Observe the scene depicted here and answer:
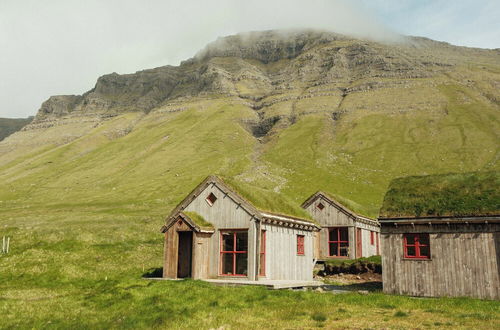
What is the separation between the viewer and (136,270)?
1377 inches

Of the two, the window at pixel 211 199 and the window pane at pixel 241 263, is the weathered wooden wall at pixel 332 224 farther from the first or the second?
the window at pixel 211 199

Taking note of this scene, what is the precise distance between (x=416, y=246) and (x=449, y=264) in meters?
2.15

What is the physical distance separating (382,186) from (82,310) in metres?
99.2

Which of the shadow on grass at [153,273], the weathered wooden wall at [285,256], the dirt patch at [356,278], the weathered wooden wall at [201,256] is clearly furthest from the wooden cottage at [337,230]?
the shadow on grass at [153,273]

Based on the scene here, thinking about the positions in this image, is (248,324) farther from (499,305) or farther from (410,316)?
(499,305)

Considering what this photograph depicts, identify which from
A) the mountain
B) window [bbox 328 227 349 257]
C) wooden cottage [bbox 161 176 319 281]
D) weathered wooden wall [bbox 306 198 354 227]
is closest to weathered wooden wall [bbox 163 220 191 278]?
wooden cottage [bbox 161 176 319 281]

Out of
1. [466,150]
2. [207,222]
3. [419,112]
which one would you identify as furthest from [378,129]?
[207,222]

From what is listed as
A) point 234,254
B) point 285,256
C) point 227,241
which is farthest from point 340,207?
point 234,254

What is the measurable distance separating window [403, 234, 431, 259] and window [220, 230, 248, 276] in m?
11.0

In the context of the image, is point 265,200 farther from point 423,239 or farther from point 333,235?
point 333,235

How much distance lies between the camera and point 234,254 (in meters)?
30.3

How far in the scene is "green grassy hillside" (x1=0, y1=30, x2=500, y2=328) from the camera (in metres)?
19.6

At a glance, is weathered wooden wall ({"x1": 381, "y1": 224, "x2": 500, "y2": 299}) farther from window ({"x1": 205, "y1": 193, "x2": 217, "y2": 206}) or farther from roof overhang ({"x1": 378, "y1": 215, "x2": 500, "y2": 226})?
window ({"x1": 205, "y1": 193, "x2": 217, "y2": 206})

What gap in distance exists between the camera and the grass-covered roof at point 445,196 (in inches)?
1009
